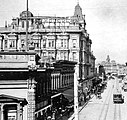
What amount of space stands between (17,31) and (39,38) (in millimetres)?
4790

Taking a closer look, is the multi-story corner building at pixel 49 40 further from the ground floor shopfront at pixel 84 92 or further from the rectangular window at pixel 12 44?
the ground floor shopfront at pixel 84 92

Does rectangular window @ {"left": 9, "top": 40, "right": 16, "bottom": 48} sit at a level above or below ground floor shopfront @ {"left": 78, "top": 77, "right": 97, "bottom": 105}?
above

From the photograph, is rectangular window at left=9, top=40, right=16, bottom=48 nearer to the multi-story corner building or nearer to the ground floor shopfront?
the multi-story corner building

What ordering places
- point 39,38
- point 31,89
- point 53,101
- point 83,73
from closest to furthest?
point 31,89
point 53,101
point 39,38
point 83,73

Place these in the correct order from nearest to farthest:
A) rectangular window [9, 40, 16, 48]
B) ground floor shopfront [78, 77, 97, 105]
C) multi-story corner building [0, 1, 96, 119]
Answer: ground floor shopfront [78, 77, 97, 105], rectangular window [9, 40, 16, 48], multi-story corner building [0, 1, 96, 119]

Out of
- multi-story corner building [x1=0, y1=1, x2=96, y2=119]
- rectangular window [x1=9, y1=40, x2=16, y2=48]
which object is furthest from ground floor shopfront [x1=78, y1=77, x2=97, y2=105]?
rectangular window [x1=9, y1=40, x2=16, y2=48]

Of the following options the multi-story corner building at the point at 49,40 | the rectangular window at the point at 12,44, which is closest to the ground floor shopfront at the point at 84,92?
the multi-story corner building at the point at 49,40

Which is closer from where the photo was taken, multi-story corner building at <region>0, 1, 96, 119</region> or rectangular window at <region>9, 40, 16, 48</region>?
rectangular window at <region>9, 40, 16, 48</region>

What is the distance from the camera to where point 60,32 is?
62156 millimetres

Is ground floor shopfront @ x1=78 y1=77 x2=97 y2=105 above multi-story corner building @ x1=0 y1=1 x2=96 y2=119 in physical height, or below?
→ below

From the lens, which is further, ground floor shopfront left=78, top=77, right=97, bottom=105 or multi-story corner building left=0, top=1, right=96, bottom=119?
multi-story corner building left=0, top=1, right=96, bottom=119

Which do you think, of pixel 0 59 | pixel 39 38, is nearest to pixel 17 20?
pixel 39 38

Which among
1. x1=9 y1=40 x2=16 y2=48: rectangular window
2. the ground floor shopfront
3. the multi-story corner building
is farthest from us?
the multi-story corner building

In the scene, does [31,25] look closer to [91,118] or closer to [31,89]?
[91,118]
